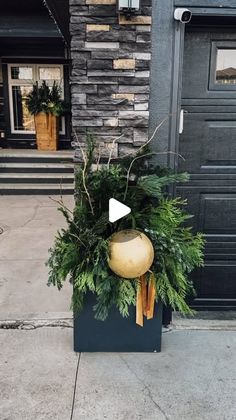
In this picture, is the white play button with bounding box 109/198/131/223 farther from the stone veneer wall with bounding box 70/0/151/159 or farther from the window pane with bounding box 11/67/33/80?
the window pane with bounding box 11/67/33/80

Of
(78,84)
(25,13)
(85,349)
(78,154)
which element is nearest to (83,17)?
(78,84)

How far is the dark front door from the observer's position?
105 inches

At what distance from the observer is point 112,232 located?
237 centimetres

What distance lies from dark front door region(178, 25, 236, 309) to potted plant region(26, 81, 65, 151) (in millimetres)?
5321

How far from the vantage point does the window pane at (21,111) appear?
843cm

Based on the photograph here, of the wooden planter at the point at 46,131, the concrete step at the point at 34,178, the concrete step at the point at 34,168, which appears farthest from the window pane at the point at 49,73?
the concrete step at the point at 34,178

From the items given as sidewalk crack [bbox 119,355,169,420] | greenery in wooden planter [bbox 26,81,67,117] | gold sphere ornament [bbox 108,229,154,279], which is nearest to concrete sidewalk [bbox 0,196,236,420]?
sidewalk crack [bbox 119,355,169,420]

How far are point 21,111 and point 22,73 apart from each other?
75cm

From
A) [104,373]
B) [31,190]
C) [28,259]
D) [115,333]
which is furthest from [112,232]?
[31,190]

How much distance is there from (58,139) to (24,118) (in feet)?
2.91

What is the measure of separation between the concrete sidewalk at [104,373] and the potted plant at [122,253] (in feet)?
0.62

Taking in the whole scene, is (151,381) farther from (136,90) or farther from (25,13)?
(25,13)

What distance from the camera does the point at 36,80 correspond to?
8328 millimetres

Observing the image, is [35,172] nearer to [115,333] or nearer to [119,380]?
[115,333]
